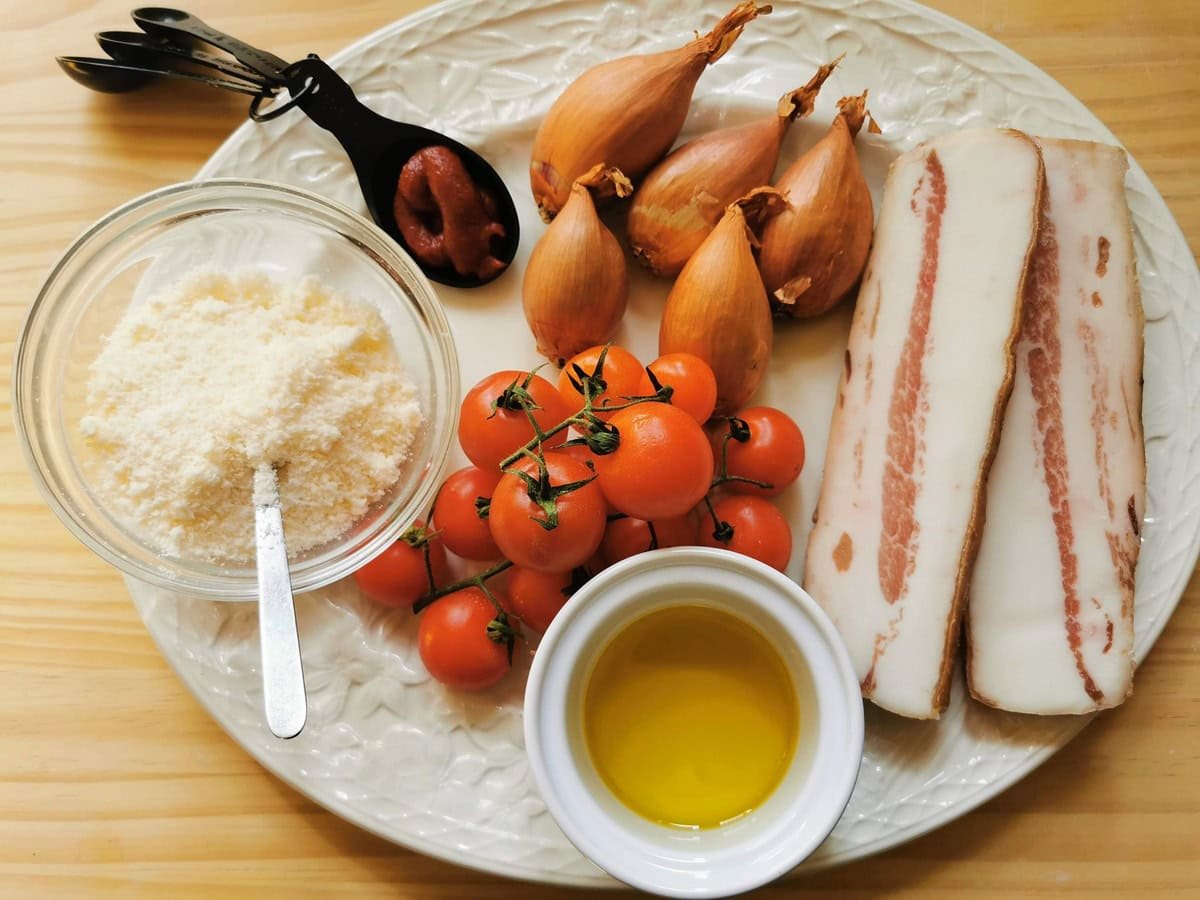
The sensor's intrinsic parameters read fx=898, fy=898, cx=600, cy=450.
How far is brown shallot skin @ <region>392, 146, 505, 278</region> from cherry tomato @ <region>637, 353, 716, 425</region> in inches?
11.2

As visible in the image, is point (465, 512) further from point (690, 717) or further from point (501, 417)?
point (690, 717)

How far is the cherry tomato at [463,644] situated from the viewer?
3.34 ft

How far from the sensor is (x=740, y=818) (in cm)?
96

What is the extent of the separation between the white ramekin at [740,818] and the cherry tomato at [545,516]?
5 centimetres

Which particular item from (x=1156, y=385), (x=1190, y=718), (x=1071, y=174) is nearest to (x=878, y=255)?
(x=1071, y=174)

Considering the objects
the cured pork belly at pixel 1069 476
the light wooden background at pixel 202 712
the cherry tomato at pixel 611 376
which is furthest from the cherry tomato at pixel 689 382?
the light wooden background at pixel 202 712

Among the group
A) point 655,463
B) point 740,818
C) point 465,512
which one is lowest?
point 740,818

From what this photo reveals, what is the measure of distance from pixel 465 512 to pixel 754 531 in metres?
0.33

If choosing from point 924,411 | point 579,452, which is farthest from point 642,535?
point 924,411

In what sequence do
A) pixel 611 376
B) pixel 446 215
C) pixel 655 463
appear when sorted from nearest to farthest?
pixel 655 463, pixel 611 376, pixel 446 215

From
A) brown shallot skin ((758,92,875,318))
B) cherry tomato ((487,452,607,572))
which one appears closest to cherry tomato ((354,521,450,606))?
cherry tomato ((487,452,607,572))

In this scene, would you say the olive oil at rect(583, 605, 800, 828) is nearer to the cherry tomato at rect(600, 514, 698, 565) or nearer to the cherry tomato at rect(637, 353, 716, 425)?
the cherry tomato at rect(600, 514, 698, 565)

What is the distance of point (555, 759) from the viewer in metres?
0.93

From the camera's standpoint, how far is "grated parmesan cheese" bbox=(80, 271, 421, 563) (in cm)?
93
